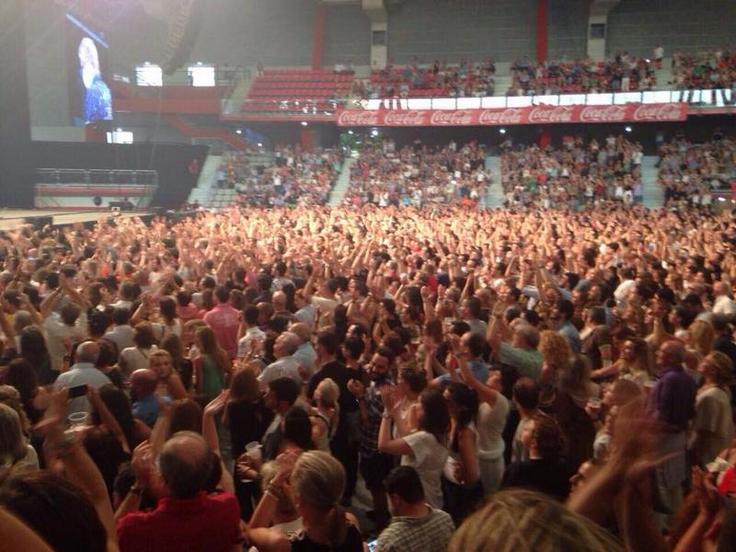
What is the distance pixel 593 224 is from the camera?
52.4 ft

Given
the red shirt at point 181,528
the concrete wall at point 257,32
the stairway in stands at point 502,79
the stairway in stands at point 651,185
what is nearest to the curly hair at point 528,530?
the red shirt at point 181,528

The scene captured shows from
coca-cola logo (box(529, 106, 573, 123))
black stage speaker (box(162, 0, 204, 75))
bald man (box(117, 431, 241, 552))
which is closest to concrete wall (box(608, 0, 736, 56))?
coca-cola logo (box(529, 106, 573, 123))

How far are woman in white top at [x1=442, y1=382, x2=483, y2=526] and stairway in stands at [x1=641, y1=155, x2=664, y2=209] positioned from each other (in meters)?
22.8

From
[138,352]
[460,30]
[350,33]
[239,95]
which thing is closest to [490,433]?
[138,352]

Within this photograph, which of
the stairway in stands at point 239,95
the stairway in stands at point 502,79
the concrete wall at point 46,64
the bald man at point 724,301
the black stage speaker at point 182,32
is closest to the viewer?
the bald man at point 724,301

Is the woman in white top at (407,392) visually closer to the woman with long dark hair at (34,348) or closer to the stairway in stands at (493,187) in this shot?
the woman with long dark hair at (34,348)

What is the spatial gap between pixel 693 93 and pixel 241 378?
2701cm

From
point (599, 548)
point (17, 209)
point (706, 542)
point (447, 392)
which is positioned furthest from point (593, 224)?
point (17, 209)

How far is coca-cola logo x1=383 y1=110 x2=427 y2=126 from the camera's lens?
29.1 m

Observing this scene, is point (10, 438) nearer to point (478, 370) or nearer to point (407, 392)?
point (407, 392)

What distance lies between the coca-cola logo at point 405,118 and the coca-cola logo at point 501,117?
254cm

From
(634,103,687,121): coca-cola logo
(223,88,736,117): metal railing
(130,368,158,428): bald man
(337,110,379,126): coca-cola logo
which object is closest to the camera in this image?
(130,368,158,428): bald man

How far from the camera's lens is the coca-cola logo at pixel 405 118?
29.1m

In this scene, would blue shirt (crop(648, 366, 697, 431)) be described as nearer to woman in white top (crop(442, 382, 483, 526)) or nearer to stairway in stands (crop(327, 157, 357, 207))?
woman in white top (crop(442, 382, 483, 526))
